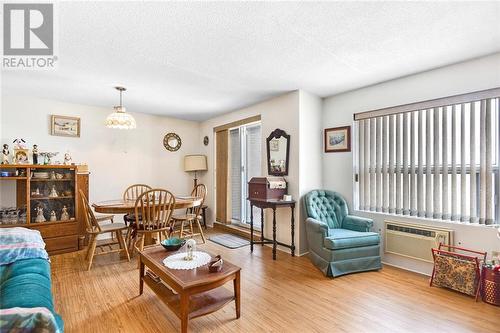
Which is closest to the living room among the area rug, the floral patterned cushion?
→ the floral patterned cushion

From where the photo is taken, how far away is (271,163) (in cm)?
406

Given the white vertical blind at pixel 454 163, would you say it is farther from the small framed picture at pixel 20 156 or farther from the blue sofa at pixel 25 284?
the small framed picture at pixel 20 156

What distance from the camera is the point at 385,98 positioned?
332cm

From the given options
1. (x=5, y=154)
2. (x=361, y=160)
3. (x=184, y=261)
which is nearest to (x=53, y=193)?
(x=5, y=154)

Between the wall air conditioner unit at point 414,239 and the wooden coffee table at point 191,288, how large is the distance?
2213mm

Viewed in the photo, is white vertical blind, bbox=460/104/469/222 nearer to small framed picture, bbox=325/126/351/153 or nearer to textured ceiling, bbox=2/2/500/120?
textured ceiling, bbox=2/2/500/120

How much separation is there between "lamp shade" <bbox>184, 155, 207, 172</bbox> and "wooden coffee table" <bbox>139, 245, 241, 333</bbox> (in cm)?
330

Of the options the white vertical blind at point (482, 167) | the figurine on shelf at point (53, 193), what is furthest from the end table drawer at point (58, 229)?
the white vertical blind at point (482, 167)

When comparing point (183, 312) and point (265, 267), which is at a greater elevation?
point (183, 312)

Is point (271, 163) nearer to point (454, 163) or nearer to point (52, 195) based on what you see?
point (454, 163)

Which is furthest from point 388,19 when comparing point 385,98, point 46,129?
point 46,129

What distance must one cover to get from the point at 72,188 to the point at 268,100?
335cm

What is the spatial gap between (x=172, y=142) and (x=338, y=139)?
3.45 m

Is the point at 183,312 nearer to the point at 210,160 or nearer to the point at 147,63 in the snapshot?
the point at 147,63
